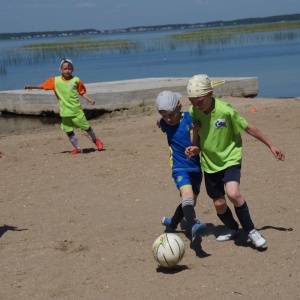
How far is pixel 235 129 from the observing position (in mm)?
6516

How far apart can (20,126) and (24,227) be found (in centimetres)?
1021

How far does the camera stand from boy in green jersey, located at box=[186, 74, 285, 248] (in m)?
6.45

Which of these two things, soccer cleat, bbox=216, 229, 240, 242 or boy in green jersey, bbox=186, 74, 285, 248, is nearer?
boy in green jersey, bbox=186, 74, 285, 248

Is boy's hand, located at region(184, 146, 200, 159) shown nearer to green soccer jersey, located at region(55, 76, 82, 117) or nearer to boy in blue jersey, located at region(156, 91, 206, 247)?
boy in blue jersey, located at region(156, 91, 206, 247)

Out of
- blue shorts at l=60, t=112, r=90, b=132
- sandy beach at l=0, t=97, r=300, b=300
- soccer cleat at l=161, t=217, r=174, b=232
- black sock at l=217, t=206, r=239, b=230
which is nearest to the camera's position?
sandy beach at l=0, t=97, r=300, b=300

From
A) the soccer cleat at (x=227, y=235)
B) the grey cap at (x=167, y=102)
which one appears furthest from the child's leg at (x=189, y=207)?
the grey cap at (x=167, y=102)

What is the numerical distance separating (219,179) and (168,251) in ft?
2.82

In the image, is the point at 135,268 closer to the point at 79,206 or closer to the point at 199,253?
the point at 199,253

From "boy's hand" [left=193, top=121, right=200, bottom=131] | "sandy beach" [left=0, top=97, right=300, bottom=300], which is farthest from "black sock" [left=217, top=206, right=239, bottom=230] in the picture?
"boy's hand" [left=193, top=121, right=200, bottom=131]

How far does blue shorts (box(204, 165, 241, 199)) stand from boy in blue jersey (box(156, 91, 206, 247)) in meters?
0.17

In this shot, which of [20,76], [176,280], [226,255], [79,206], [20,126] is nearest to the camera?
[176,280]

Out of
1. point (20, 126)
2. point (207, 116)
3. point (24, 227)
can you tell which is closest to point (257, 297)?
point (207, 116)

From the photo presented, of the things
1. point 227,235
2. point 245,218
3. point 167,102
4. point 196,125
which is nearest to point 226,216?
point 227,235

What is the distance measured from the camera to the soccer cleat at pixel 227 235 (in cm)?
683
